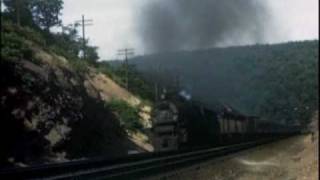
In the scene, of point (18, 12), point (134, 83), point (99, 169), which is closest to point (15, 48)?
point (18, 12)

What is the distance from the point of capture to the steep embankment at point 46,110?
2269 cm

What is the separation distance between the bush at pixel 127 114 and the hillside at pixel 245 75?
8.97 ft

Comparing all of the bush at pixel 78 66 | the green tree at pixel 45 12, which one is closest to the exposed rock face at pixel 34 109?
the bush at pixel 78 66

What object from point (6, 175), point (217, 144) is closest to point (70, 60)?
point (217, 144)

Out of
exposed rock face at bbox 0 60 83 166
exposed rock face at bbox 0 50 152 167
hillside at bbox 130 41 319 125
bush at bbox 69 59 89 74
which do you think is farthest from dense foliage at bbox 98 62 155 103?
exposed rock face at bbox 0 60 83 166

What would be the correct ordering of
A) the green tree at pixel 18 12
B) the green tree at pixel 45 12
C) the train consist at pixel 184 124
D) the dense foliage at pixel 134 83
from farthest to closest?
the dense foliage at pixel 134 83, the green tree at pixel 45 12, the train consist at pixel 184 124, the green tree at pixel 18 12

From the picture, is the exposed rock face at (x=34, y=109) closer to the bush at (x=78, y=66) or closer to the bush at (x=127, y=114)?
the bush at (x=78, y=66)

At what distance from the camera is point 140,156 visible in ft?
84.1

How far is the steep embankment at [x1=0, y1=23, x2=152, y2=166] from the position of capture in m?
22.7

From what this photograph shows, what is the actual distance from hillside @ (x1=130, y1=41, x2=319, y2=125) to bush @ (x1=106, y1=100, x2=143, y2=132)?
2.73 meters

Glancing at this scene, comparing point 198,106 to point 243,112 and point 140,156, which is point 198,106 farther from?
point 243,112

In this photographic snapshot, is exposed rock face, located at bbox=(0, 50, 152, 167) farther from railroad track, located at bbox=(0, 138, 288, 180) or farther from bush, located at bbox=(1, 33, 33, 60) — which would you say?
railroad track, located at bbox=(0, 138, 288, 180)

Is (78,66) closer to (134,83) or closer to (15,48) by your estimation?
(15,48)

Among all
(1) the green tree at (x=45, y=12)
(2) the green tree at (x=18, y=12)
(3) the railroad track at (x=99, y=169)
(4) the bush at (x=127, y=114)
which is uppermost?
(1) the green tree at (x=45, y=12)
